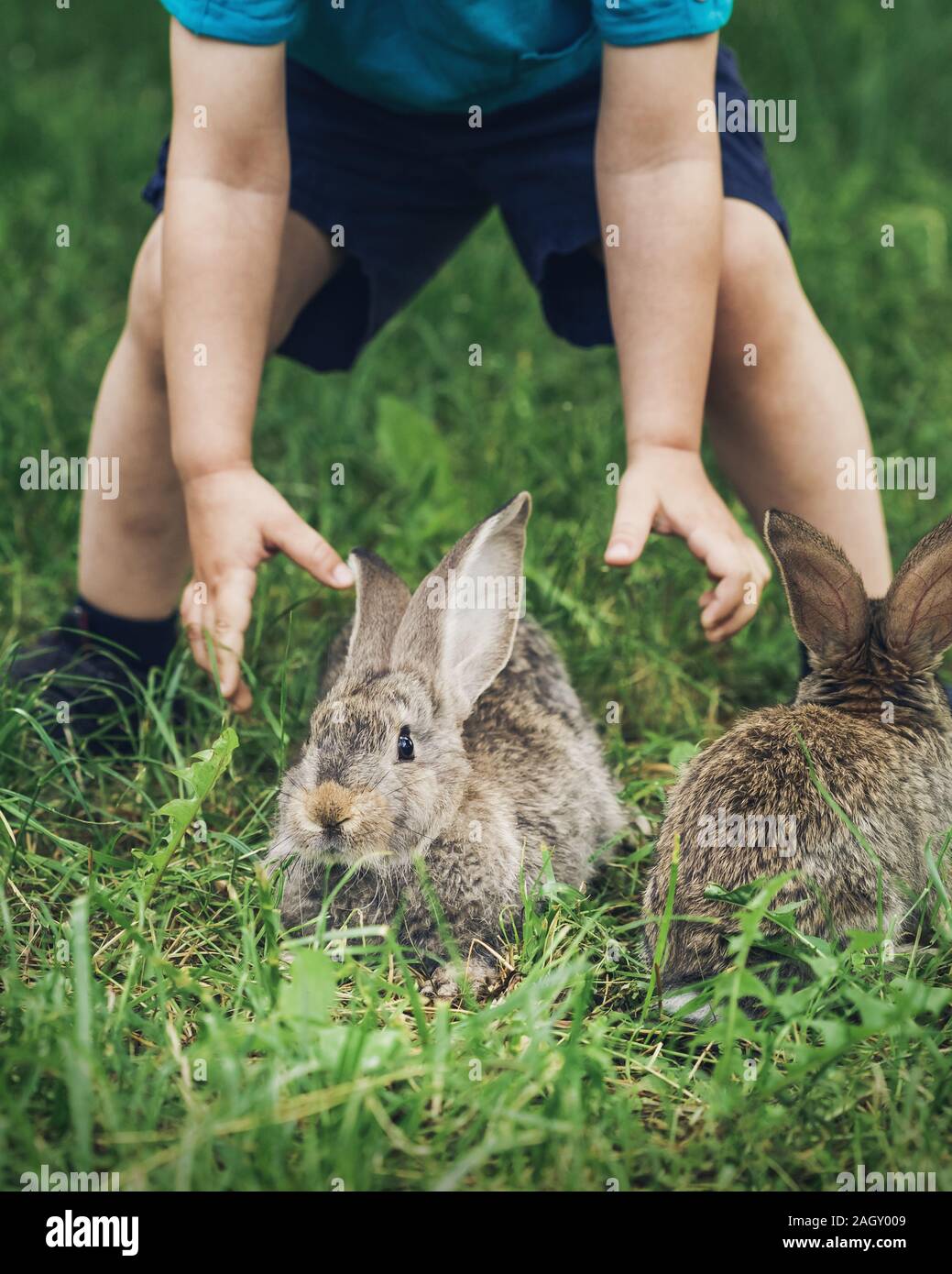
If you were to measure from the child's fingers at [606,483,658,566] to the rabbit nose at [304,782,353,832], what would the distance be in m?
0.83

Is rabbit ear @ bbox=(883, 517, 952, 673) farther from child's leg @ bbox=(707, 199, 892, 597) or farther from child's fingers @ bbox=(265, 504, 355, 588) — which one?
child's fingers @ bbox=(265, 504, 355, 588)

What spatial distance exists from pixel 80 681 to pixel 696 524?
1.91m

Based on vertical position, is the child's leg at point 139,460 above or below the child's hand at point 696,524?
above

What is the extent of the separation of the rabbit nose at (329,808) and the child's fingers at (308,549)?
57 cm

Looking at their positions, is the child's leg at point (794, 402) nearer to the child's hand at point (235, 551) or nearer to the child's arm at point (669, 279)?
→ the child's arm at point (669, 279)

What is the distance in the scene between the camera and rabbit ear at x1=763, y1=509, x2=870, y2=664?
329 centimetres

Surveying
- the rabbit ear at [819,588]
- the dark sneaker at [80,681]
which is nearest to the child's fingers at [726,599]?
the rabbit ear at [819,588]

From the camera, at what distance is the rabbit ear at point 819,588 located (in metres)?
3.29

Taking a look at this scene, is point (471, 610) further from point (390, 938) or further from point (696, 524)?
point (390, 938)

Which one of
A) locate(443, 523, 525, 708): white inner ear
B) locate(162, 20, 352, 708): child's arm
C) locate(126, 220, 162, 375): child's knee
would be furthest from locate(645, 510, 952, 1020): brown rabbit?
locate(126, 220, 162, 375): child's knee

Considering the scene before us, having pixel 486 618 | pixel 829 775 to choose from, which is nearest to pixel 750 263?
pixel 486 618

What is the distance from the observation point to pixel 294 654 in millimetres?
4020
